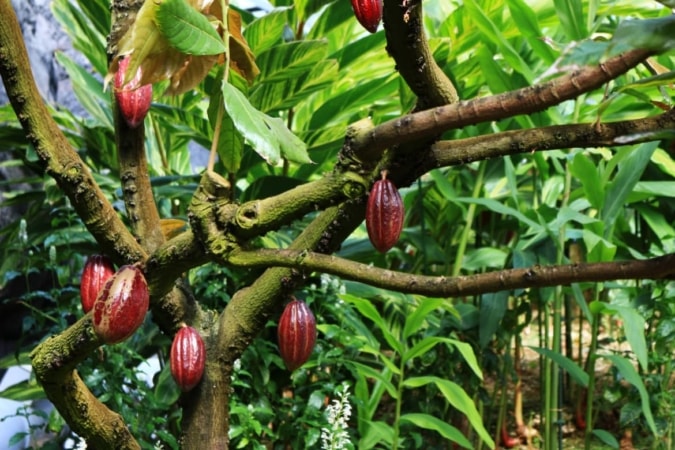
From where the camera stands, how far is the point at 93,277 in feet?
2.45

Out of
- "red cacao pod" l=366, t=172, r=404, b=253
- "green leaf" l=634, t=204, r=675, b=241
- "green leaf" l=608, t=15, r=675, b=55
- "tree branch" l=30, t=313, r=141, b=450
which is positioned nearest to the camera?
"green leaf" l=608, t=15, r=675, b=55

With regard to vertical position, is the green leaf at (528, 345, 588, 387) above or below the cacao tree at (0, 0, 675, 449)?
below

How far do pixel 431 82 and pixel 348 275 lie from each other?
0.17 meters

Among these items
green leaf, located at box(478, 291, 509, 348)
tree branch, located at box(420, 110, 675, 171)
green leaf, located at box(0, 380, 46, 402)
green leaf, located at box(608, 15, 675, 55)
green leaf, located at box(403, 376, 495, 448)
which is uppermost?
green leaf, located at box(608, 15, 675, 55)

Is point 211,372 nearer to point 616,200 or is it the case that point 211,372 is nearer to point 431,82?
point 431,82

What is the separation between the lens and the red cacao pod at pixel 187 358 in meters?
0.75

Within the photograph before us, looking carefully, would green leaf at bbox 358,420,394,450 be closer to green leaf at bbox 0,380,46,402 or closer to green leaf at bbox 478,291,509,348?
green leaf at bbox 478,291,509,348

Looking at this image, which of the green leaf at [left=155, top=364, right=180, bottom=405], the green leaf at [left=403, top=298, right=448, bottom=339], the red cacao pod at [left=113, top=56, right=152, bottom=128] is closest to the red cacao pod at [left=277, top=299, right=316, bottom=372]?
the red cacao pod at [left=113, top=56, right=152, bottom=128]

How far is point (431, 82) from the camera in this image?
1.98ft

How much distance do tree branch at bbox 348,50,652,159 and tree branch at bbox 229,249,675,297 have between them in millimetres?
101

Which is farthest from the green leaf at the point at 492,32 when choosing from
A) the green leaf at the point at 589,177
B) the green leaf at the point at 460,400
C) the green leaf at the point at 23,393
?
the green leaf at the point at 23,393

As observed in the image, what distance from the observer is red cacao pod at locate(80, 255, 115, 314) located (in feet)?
2.45

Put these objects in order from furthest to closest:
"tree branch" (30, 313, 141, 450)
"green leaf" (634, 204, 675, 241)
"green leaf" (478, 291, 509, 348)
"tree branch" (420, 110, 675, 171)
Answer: "green leaf" (634, 204, 675, 241)
"green leaf" (478, 291, 509, 348)
"tree branch" (30, 313, 141, 450)
"tree branch" (420, 110, 675, 171)

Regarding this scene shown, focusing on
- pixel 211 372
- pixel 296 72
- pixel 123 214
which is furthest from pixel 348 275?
pixel 123 214
